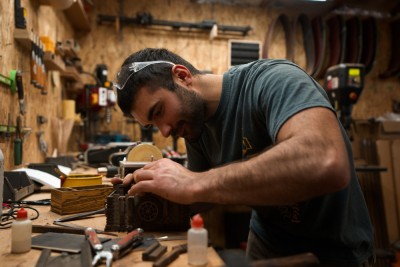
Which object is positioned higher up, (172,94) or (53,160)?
(172,94)

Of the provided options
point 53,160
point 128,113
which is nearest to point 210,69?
point 53,160

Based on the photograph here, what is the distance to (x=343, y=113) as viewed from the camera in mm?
3465

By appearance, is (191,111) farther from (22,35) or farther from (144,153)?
(22,35)

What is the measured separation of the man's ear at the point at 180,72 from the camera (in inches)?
51.0

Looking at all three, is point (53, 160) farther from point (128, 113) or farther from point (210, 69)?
point (210, 69)

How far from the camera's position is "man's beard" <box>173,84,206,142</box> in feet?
4.25

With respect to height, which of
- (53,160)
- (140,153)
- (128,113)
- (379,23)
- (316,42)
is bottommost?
(53,160)

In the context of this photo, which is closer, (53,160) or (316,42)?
(53,160)

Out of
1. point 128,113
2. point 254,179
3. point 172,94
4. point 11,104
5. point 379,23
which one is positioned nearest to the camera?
point 254,179

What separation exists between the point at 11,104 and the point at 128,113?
104 cm

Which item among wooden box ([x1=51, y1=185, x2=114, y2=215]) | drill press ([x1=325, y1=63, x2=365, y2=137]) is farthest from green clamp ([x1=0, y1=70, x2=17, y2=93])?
drill press ([x1=325, y1=63, x2=365, y2=137])

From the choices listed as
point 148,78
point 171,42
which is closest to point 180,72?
point 148,78

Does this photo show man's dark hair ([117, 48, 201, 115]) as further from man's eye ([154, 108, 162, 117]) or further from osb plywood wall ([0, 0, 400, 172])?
osb plywood wall ([0, 0, 400, 172])

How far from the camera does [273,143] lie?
3.35 ft
